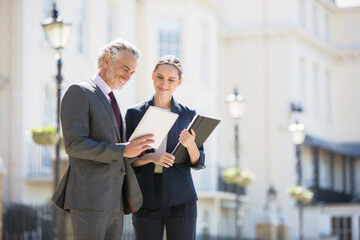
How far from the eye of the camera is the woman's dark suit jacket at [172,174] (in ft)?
18.1

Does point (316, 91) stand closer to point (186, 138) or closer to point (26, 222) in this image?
point (26, 222)

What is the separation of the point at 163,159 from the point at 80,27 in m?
17.0

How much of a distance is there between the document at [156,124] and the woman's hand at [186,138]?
22cm

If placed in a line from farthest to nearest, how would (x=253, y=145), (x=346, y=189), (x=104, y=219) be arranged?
(x=346, y=189), (x=253, y=145), (x=104, y=219)

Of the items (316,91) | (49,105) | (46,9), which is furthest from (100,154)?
(316,91)

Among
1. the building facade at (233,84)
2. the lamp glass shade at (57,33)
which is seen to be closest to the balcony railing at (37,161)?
the building facade at (233,84)

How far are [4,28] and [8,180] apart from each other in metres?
3.78

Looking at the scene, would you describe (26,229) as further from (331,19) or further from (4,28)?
(331,19)

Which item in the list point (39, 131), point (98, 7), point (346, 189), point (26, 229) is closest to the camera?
point (39, 131)

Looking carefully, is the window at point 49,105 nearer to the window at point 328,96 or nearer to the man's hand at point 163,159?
the man's hand at point 163,159

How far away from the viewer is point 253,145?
32.4 meters

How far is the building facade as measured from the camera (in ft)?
60.5

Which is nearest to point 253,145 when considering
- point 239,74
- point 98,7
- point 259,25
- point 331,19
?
point 239,74

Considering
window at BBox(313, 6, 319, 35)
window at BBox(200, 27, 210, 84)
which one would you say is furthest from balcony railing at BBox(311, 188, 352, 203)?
window at BBox(200, 27, 210, 84)
